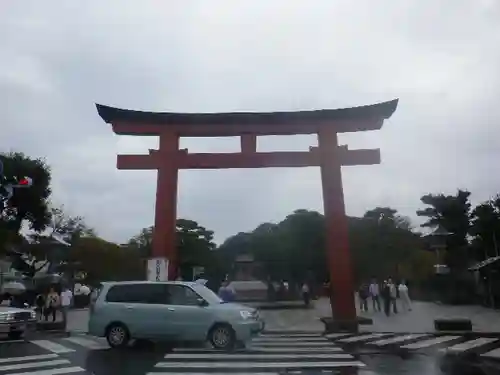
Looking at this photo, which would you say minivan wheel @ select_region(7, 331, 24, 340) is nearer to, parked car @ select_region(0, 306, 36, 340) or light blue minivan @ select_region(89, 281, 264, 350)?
parked car @ select_region(0, 306, 36, 340)

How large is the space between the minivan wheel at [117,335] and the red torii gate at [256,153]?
20.9 feet

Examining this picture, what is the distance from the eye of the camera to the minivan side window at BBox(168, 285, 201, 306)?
14602mm

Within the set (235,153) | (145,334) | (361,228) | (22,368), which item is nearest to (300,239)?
(361,228)

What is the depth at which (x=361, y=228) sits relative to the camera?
137 feet

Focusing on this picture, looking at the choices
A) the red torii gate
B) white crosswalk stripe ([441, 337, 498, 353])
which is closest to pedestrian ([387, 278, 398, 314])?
the red torii gate

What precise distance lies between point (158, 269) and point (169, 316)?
6186 mm

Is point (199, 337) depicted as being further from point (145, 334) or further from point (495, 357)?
point (495, 357)

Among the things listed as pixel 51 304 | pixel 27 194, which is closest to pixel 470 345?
pixel 51 304

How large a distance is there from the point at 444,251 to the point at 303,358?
32898mm

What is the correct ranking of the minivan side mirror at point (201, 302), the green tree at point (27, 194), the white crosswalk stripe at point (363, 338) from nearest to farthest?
1. the minivan side mirror at point (201, 302)
2. the white crosswalk stripe at point (363, 338)
3. the green tree at point (27, 194)

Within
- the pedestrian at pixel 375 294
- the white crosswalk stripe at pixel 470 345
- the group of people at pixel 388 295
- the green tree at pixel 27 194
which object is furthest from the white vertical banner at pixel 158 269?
the green tree at pixel 27 194

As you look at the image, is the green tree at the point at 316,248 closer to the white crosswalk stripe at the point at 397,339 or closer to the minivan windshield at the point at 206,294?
the white crosswalk stripe at the point at 397,339

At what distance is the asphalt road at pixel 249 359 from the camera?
36.3ft

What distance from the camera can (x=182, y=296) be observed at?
581 inches
